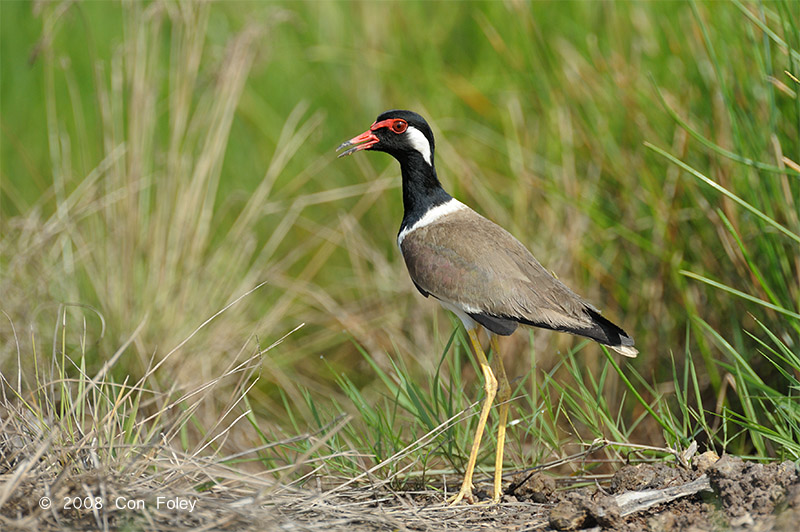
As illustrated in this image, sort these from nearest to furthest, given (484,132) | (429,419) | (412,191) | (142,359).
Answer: (429,419), (412,191), (142,359), (484,132)

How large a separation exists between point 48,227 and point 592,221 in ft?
8.38

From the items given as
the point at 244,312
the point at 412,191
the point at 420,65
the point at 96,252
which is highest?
the point at 420,65

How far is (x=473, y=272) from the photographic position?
2.96 meters

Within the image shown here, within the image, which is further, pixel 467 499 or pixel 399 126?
pixel 399 126

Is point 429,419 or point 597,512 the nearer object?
point 597,512

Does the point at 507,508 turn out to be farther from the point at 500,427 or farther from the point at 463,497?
the point at 500,427

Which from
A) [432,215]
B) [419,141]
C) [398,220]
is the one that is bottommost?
[398,220]

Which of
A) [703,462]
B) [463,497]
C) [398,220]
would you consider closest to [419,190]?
[463,497]

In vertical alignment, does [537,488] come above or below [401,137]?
below

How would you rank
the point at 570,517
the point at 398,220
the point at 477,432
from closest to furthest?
1. the point at 570,517
2. the point at 477,432
3. the point at 398,220

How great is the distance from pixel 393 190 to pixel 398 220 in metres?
0.19

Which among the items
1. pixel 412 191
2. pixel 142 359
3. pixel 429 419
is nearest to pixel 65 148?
pixel 142 359

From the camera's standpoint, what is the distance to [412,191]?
10.8 feet

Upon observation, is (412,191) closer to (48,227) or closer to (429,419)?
(429,419)
